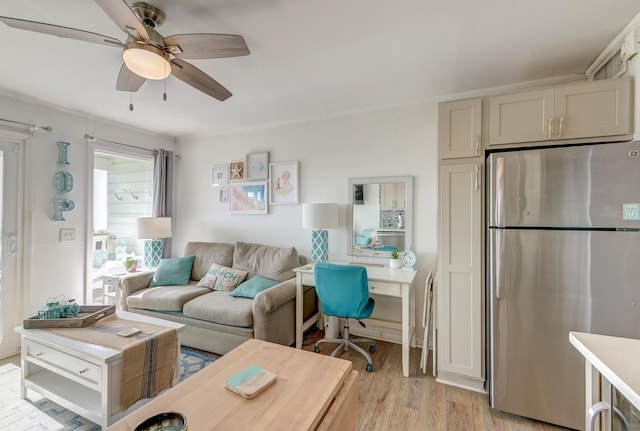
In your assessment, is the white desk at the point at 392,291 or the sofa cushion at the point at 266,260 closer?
the white desk at the point at 392,291

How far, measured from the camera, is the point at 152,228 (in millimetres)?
3504

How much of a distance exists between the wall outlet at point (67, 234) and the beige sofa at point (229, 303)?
0.77 m

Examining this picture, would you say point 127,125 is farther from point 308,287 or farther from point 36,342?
point 308,287

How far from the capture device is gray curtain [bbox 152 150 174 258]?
3.94m

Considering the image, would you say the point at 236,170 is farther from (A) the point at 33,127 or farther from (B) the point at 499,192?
(B) the point at 499,192

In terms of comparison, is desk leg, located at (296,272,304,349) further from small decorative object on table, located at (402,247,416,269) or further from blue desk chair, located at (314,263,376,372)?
small decorative object on table, located at (402,247,416,269)

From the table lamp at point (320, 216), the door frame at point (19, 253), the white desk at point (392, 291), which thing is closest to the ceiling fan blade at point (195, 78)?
the table lamp at point (320, 216)

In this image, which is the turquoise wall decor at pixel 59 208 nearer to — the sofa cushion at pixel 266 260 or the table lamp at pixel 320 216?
the sofa cushion at pixel 266 260

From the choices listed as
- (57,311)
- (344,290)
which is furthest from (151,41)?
(344,290)

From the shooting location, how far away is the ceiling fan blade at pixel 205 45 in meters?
1.40

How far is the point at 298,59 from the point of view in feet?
6.83

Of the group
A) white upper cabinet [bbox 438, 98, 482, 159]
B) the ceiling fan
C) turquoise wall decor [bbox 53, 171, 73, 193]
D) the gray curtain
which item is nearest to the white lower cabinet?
white upper cabinet [bbox 438, 98, 482, 159]

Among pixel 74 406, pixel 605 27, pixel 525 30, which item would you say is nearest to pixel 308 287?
pixel 74 406

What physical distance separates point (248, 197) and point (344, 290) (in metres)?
2.03
